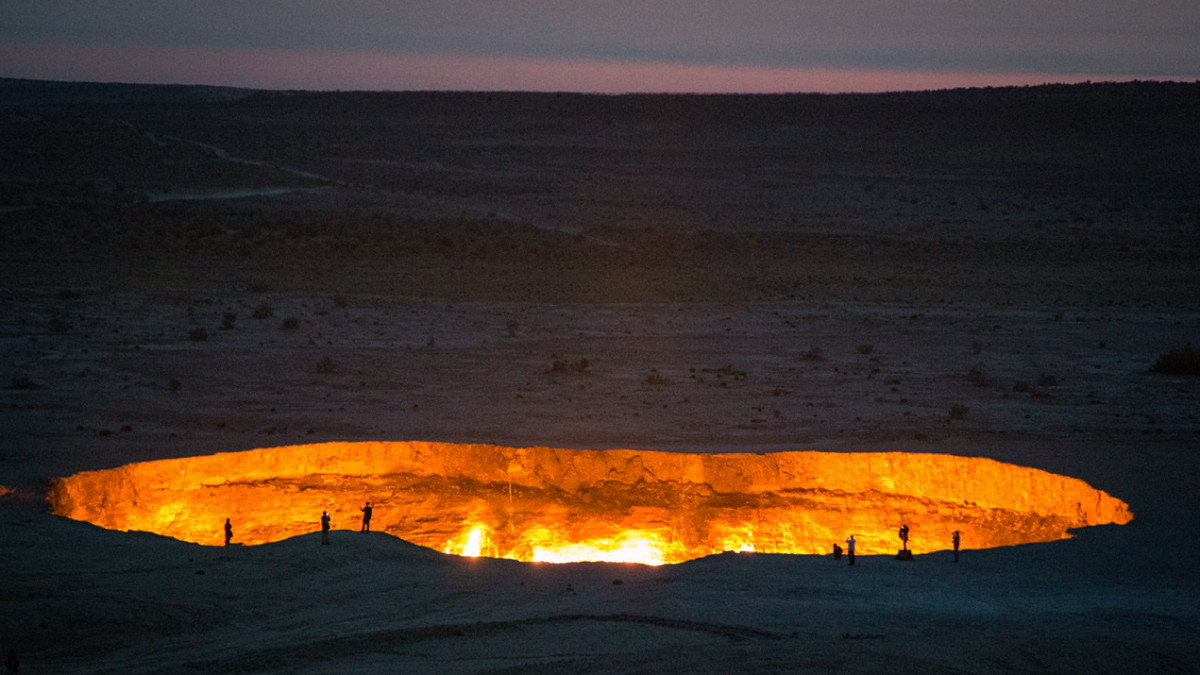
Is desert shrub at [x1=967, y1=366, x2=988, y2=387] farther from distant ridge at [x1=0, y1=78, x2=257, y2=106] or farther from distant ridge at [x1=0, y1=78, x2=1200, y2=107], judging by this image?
distant ridge at [x1=0, y1=78, x2=257, y2=106]

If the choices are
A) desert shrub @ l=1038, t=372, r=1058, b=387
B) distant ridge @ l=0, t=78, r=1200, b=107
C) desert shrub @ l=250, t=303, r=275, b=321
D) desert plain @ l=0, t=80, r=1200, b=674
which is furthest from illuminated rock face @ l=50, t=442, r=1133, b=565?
distant ridge @ l=0, t=78, r=1200, b=107

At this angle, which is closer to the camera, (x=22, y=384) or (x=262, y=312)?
(x=22, y=384)

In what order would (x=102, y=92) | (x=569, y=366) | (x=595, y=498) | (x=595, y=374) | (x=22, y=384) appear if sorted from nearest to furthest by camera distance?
(x=595, y=498) → (x=22, y=384) → (x=595, y=374) → (x=569, y=366) → (x=102, y=92)

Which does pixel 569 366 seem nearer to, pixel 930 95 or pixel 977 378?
pixel 977 378

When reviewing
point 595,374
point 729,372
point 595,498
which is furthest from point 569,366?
point 595,498

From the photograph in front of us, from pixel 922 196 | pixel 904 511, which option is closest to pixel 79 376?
pixel 904 511
